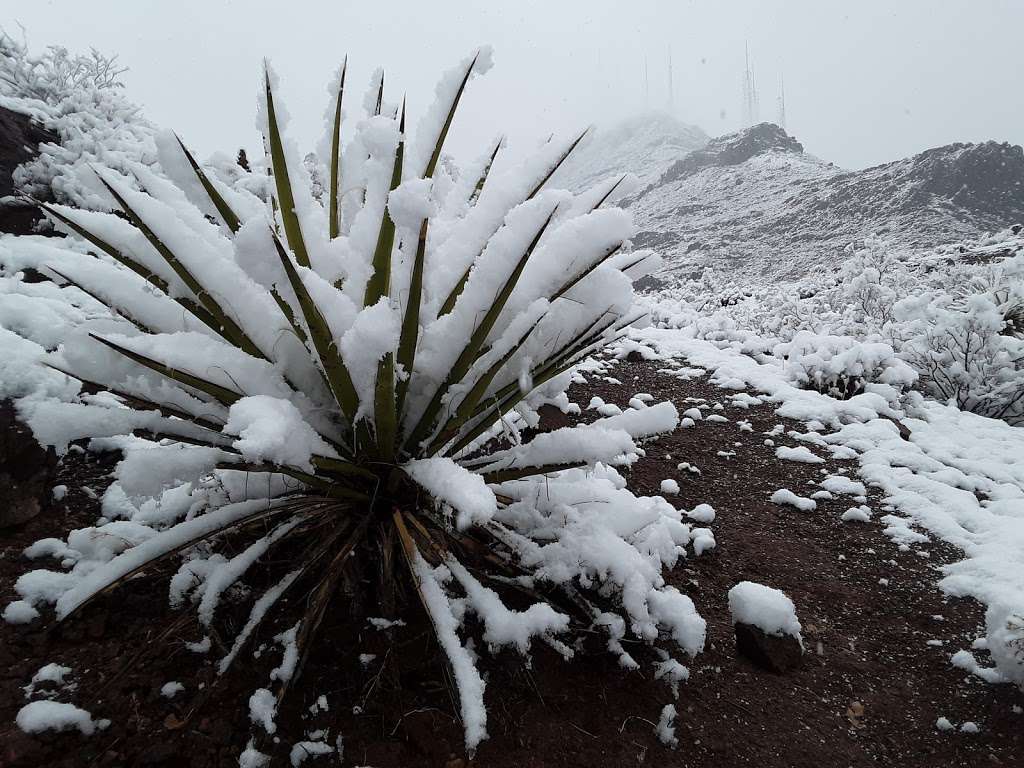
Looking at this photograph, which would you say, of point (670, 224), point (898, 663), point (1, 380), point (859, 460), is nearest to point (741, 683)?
point (898, 663)

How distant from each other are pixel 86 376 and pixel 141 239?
283 millimetres

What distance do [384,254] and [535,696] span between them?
3.11 ft

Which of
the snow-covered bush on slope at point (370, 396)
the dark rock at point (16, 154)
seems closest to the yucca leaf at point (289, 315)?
the snow-covered bush on slope at point (370, 396)

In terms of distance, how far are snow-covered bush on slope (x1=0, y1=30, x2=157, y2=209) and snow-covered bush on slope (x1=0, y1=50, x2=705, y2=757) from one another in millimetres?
2609

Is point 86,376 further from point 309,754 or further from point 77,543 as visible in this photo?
point 309,754

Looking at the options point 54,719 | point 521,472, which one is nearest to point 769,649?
point 521,472

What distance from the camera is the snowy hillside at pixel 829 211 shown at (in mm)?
27234

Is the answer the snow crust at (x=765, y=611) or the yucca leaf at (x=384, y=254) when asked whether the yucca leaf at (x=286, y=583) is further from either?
the snow crust at (x=765, y=611)

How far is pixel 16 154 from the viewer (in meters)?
3.10

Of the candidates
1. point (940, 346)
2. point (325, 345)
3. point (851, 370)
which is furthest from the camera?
point (940, 346)

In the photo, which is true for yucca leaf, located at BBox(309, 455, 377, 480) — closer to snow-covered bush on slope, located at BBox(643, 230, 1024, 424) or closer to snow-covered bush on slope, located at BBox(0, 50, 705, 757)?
snow-covered bush on slope, located at BBox(0, 50, 705, 757)

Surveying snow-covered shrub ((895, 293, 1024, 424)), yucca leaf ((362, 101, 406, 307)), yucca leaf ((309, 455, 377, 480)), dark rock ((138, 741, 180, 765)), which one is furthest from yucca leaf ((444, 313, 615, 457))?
snow-covered shrub ((895, 293, 1024, 424))

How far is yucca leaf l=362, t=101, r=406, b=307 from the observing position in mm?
1043

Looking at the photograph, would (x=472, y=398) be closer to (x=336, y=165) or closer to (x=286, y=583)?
(x=286, y=583)
